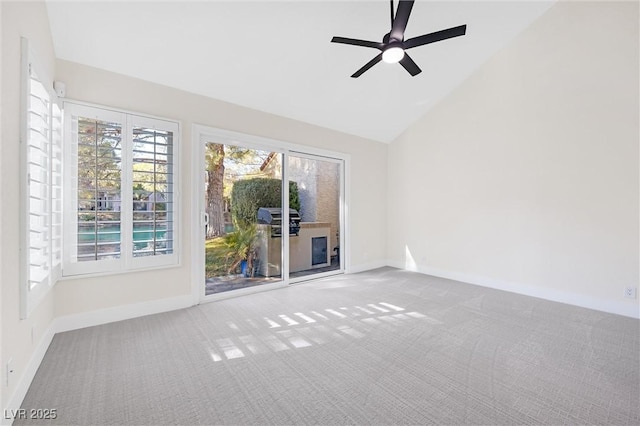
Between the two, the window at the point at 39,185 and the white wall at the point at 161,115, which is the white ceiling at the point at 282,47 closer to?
the white wall at the point at 161,115

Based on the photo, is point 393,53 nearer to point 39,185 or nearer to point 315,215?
point 315,215

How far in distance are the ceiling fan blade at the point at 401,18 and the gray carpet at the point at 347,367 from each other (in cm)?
266

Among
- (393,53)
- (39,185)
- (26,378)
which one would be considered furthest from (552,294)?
(39,185)

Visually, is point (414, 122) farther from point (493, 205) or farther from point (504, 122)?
point (493, 205)

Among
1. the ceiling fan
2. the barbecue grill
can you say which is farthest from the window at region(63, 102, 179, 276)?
the ceiling fan

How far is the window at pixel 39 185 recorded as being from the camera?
1.80 meters

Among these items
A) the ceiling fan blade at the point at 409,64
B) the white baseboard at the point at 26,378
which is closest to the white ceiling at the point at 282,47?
the ceiling fan blade at the point at 409,64

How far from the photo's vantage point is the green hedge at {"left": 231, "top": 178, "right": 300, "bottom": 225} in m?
3.87

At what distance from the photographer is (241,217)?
3928mm

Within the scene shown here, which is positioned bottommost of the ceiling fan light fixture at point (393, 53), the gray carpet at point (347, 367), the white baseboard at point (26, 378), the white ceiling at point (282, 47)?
the gray carpet at point (347, 367)

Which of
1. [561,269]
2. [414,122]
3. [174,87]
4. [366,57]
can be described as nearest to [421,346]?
Result: [561,269]

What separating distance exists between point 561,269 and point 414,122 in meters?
3.19

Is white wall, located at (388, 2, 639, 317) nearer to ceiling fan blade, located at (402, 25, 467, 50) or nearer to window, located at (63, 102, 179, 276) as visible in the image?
ceiling fan blade, located at (402, 25, 467, 50)

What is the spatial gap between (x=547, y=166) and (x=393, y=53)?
8.89ft
